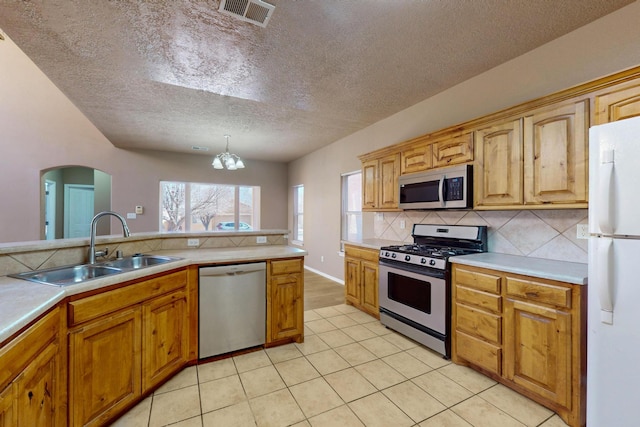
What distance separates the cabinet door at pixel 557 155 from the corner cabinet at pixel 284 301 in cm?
206

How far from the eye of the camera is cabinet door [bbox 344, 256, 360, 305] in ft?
11.6

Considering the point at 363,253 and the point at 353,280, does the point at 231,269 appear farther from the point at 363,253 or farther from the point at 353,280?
the point at 353,280

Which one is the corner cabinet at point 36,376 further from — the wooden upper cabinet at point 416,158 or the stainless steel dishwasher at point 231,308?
the wooden upper cabinet at point 416,158

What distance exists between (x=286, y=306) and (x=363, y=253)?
49.1 inches

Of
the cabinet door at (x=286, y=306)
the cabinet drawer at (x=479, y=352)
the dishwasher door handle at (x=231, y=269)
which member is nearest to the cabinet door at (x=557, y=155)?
the cabinet drawer at (x=479, y=352)

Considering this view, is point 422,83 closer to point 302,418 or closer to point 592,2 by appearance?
point 592,2

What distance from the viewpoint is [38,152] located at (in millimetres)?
4652

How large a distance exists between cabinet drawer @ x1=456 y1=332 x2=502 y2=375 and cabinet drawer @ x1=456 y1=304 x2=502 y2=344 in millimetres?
51

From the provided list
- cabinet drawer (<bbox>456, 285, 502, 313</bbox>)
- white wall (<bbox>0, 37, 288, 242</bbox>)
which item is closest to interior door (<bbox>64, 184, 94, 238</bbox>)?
white wall (<bbox>0, 37, 288, 242</bbox>)


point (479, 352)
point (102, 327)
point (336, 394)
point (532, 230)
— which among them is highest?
point (532, 230)

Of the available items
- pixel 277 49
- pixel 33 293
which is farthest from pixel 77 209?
pixel 277 49

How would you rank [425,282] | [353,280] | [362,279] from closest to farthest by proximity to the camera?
[425,282]
[362,279]
[353,280]

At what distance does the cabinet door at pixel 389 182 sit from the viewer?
10.8 ft

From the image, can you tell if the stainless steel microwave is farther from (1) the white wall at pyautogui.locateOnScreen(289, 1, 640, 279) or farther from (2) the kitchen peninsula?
(2) the kitchen peninsula
